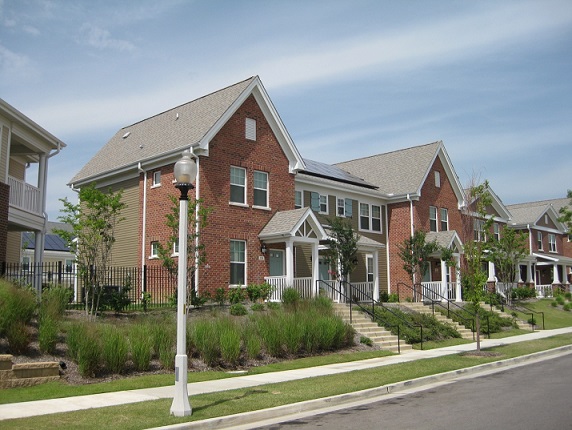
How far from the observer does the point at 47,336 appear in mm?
13305

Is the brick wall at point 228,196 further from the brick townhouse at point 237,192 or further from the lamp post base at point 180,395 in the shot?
the lamp post base at point 180,395

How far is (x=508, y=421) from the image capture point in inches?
344

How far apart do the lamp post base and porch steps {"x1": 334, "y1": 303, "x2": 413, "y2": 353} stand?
1141 centimetres

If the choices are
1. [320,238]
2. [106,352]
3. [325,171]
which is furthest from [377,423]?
[325,171]

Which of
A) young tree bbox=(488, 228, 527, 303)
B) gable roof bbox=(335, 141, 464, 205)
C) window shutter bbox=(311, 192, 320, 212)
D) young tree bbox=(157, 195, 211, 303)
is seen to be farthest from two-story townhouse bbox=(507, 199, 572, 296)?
young tree bbox=(157, 195, 211, 303)

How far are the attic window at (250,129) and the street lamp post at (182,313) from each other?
15341 mm

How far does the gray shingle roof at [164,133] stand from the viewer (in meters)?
25.1

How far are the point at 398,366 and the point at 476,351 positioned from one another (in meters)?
4.40

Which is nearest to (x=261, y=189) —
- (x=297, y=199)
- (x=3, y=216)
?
(x=297, y=199)

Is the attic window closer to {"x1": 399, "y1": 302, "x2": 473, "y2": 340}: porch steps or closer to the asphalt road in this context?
{"x1": 399, "y1": 302, "x2": 473, "y2": 340}: porch steps

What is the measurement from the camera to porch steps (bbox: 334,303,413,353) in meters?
20.2

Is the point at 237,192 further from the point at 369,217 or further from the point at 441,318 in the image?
the point at 369,217

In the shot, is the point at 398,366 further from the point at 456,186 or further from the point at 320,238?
the point at 456,186

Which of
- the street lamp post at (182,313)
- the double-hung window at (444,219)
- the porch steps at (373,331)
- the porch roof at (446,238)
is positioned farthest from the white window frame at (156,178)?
the double-hung window at (444,219)
